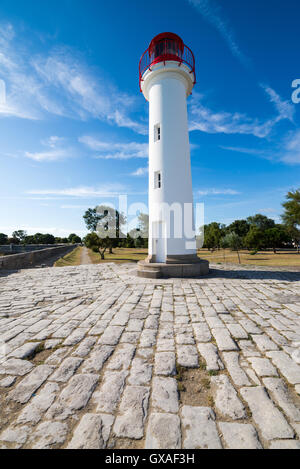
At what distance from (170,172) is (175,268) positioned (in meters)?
4.65

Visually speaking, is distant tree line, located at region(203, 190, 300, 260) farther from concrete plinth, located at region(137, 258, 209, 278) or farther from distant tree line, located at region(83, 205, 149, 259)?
distant tree line, located at region(83, 205, 149, 259)

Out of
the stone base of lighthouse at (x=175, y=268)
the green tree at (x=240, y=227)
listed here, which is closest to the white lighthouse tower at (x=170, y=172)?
the stone base of lighthouse at (x=175, y=268)

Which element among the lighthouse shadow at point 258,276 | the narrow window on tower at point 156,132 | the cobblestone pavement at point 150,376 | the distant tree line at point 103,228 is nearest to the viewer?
the cobblestone pavement at point 150,376

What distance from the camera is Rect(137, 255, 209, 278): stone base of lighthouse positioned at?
925 centimetres

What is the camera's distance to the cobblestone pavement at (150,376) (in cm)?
189

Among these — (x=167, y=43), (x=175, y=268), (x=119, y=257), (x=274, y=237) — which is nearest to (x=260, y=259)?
(x=119, y=257)

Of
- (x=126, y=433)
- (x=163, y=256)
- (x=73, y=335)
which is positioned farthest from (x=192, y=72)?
(x=126, y=433)

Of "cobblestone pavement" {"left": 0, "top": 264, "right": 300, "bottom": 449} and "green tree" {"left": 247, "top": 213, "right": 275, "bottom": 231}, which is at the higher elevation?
"green tree" {"left": 247, "top": 213, "right": 275, "bottom": 231}

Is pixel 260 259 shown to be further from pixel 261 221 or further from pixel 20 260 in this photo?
pixel 261 221

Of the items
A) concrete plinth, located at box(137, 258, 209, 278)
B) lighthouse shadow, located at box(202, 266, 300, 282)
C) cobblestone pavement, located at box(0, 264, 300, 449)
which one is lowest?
cobblestone pavement, located at box(0, 264, 300, 449)

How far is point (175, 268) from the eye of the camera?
927 centimetres

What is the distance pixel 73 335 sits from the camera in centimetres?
380

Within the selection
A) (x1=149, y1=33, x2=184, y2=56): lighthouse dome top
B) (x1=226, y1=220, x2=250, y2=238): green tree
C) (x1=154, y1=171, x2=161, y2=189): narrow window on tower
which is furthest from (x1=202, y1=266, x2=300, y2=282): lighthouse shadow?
(x1=226, y1=220, x2=250, y2=238): green tree

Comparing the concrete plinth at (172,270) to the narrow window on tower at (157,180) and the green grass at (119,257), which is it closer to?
the narrow window on tower at (157,180)
